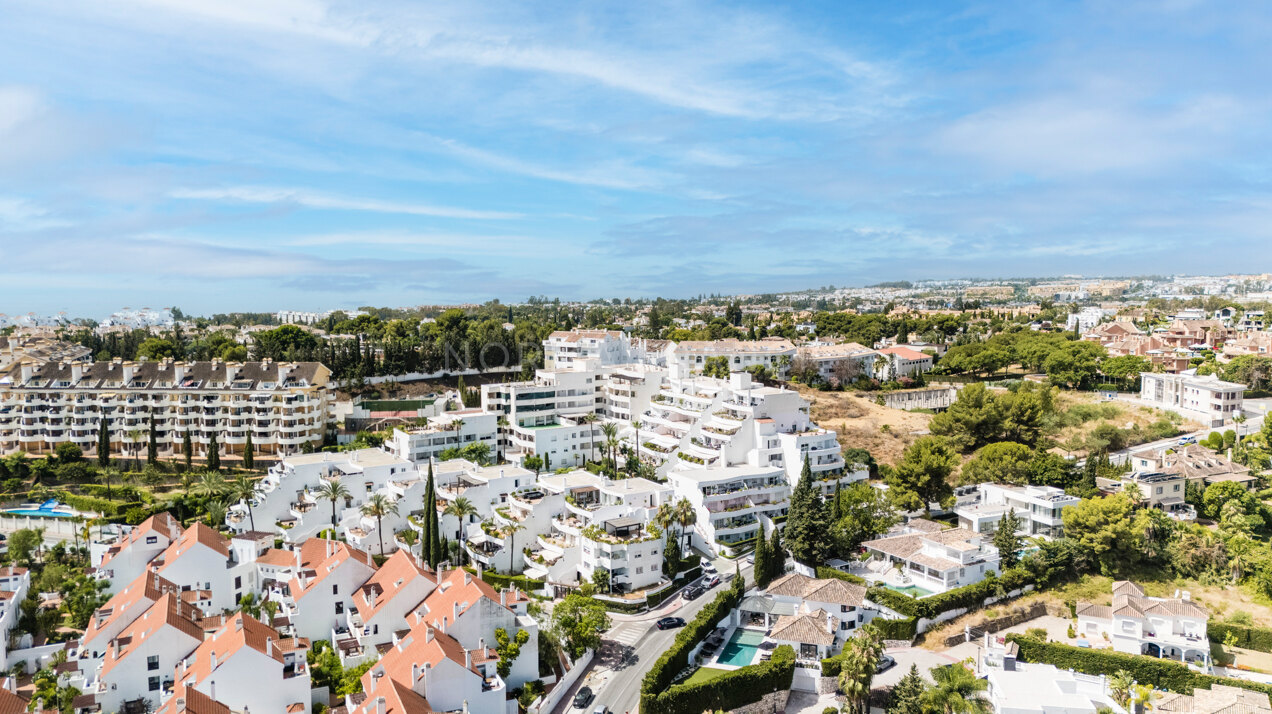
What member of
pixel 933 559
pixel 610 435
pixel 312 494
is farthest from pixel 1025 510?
pixel 312 494

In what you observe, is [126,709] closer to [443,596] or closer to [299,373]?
[443,596]

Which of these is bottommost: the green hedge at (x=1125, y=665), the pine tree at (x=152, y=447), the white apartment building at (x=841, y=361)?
the green hedge at (x=1125, y=665)

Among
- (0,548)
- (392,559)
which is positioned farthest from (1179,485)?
(0,548)

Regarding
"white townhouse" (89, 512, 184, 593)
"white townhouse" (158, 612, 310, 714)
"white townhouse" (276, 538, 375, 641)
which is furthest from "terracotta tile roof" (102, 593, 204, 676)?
"white townhouse" (89, 512, 184, 593)

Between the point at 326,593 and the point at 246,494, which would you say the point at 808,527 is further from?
the point at 246,494

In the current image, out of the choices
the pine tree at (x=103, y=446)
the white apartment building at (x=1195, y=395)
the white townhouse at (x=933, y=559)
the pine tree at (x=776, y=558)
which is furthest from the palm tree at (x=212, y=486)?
the white apartment building at (x=1195, y=395)

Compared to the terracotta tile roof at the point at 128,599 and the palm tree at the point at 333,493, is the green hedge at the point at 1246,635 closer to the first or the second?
the palm tree at the point at 333,493
